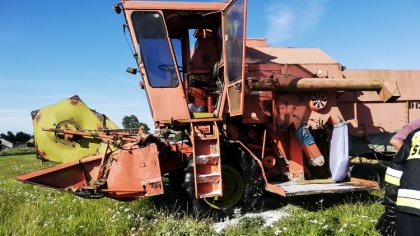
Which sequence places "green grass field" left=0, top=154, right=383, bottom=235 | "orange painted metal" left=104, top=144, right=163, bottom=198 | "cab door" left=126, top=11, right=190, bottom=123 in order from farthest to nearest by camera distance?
"cab door" left=126, top=11, right=190, bottom=123 < "orange painted metal" left=104, top=144, right=163, bottom=198 < "green grass field" left=0, top=154, right=383, bottom=235

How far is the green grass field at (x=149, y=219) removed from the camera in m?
4.45

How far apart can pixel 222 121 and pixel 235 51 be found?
1.08 m

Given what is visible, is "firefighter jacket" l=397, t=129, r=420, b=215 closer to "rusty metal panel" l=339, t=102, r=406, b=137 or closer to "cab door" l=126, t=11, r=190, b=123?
"cab door" l=126, t=11, r=190, b=123

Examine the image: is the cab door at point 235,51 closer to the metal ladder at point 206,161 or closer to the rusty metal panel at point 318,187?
the metal ladder at point 206,161

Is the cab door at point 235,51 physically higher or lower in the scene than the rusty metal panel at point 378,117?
higher

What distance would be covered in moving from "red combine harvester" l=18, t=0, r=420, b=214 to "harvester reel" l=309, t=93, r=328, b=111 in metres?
0.02

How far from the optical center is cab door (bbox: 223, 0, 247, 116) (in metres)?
5.59

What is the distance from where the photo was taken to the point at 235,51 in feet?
19.2

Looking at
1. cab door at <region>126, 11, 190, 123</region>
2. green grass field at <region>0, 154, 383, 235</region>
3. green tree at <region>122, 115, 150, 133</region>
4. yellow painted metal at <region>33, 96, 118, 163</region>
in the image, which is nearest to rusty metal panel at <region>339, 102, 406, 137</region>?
green grass field at <region>0, 154, 383, 235</region>

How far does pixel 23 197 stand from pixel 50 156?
82 centimetres

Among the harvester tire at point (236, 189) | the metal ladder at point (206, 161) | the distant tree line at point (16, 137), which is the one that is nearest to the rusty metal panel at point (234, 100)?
the metal ladder at point (206, 161)

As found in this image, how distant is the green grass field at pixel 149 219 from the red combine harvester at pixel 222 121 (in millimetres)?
337

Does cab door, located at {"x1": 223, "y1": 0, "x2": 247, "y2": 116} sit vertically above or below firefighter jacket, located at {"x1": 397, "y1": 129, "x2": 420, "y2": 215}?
above

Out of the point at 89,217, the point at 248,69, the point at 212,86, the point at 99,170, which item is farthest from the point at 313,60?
the point at 89,217
